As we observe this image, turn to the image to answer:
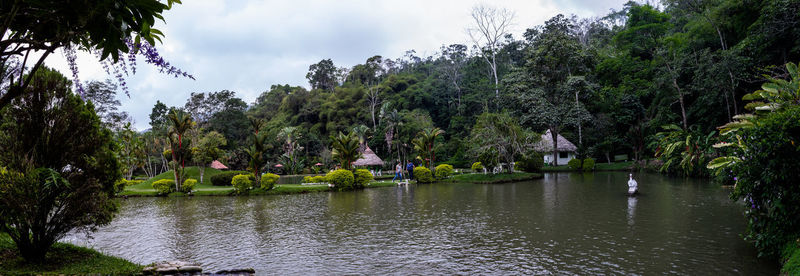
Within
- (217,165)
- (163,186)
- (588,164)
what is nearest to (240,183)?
(163,186)

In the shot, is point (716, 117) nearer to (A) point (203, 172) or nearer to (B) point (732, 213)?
(B) point (732, 213)

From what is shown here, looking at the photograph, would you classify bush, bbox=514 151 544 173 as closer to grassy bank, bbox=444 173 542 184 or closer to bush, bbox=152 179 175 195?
grassy bank, bbox=444 173 542 184

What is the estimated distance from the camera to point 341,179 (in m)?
21.5

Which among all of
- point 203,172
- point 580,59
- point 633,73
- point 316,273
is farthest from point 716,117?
point 203,172

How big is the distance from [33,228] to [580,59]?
117 feet

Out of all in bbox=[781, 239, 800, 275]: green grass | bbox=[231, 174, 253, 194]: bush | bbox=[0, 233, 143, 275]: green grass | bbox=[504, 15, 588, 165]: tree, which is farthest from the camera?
bbox=[504, 15, 588, 165]: tree

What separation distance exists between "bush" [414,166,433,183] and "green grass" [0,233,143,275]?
2000 centimetres

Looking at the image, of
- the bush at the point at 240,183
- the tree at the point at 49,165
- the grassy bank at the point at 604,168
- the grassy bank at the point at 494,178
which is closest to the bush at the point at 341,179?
the bush at the point at 240,183

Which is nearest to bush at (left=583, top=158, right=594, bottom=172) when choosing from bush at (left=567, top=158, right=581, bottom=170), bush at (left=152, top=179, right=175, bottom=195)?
bush at (left=567, top=158, right=581, bottom=170)

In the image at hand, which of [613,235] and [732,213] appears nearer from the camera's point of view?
[613,235]

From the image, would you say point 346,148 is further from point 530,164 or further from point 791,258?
point 791,258

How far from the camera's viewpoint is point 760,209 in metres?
6.12

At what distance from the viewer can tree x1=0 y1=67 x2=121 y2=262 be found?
18.6 ft

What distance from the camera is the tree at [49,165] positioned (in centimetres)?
568
